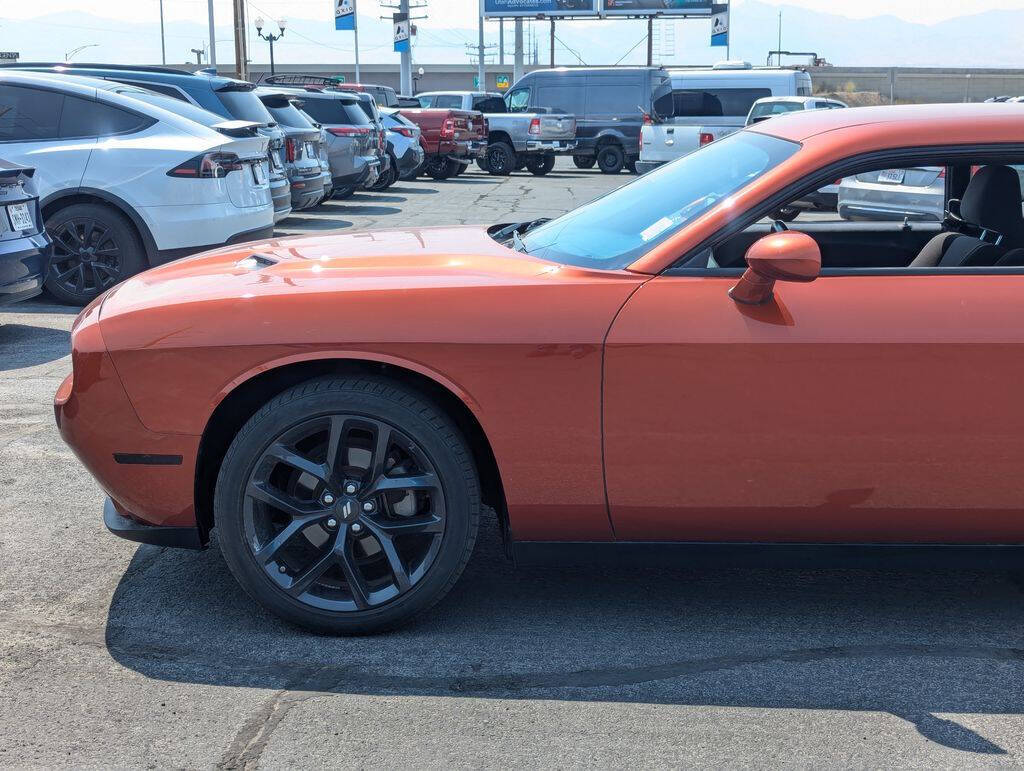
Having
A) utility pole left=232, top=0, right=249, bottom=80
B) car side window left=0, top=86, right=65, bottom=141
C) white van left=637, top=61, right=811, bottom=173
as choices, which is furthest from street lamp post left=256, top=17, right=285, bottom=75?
car side window left=0, top=86, right=65, bottom=141

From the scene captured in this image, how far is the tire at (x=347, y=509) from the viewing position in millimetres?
3424

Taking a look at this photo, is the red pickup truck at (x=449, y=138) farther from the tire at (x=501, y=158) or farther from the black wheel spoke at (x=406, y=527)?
the black wheel spoke at (x=406, y=527)

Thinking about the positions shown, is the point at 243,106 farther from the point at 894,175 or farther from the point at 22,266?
the point at 894,175

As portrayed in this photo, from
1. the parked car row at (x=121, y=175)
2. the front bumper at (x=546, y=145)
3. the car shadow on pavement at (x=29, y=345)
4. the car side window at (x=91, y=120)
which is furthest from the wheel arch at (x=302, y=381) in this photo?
the front bumper at (x=546, y=145)

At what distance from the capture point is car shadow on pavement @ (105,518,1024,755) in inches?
129

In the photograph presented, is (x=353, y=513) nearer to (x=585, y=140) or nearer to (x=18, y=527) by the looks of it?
(x=18, y=527)

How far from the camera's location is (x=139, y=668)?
11.1 feet

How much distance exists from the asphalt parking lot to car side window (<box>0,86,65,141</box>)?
583cm

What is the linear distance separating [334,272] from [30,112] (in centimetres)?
691

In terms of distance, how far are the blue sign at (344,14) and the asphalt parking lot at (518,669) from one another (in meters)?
49.3

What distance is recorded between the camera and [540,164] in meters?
28.1

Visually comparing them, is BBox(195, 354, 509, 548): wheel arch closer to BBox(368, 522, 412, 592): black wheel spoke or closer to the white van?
BBox(368, 522, 412, 592): black wheel spoke

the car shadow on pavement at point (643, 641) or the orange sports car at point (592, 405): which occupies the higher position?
the orange sports car at point (592, 405)

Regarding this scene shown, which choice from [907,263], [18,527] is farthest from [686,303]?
[18,527]
